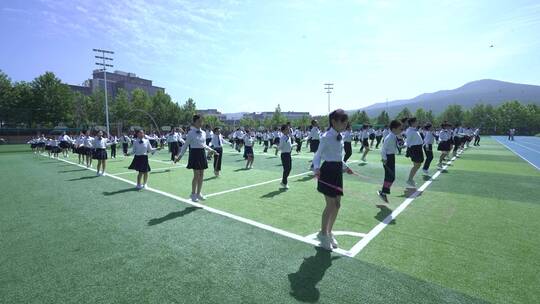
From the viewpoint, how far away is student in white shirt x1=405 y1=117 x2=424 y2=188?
9.43 m

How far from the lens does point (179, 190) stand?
9.66 m

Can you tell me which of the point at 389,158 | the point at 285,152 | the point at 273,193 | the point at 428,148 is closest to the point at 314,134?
the point at 285,152

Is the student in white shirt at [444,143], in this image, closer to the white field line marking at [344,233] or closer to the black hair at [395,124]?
the black hair at [395,124]

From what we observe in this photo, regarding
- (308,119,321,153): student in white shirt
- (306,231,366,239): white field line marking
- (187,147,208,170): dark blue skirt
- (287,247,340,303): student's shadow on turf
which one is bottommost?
(287,247,340,303): student's shadow on turf

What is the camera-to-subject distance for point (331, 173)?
484 cm

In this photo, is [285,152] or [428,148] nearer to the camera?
[285,152]

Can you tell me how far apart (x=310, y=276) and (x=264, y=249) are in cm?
109

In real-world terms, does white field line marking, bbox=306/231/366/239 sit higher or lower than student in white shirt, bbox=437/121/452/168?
lower

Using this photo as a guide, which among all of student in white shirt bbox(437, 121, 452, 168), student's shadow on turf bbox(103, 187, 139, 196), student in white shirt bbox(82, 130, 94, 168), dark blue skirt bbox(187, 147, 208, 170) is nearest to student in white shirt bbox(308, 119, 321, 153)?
student in white shirt bbox(437, 121, 452, 168)

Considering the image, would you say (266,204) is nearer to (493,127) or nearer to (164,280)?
(164,280)

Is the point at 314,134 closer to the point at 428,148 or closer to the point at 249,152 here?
the point at 249,152

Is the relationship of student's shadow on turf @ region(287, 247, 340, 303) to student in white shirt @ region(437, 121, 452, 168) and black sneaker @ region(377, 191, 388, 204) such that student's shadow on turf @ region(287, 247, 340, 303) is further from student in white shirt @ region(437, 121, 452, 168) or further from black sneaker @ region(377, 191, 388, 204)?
student in white shirt @ region(437, 121, 452, 168)

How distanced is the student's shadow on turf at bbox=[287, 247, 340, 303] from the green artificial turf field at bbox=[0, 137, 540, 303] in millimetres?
14

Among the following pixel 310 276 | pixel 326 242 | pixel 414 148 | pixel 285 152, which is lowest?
pixel 310 276
